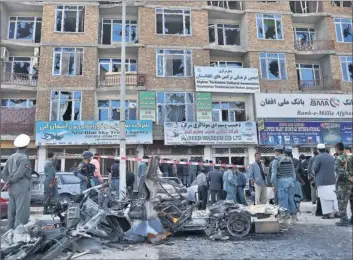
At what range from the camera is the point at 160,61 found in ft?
63.8

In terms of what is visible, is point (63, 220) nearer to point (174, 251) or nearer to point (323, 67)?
point (174, 251)

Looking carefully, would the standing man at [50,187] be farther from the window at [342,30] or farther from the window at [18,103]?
the window at [342,30]

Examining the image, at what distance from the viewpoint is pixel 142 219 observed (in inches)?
221

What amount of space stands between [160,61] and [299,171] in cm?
1184

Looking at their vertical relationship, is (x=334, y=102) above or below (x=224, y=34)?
below

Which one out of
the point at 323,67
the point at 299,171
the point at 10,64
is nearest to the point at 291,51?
the point at 323,67

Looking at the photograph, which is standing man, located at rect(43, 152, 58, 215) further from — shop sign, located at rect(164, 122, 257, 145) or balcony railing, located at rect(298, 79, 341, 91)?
balcony railing, located at rect(298, 79, 341, 91)

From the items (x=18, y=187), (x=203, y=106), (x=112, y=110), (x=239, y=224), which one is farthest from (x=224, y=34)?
(x=18, y=187)

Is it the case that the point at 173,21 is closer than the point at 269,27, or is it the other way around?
the point at 173,21

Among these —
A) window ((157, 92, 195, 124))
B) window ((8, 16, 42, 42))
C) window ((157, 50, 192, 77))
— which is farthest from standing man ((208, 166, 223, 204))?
window ((8, 16, 42, 42))

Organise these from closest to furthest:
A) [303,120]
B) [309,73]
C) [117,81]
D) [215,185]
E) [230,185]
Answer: [230,185] → [215,185] → [117,81] → [303,120] → [309,73]

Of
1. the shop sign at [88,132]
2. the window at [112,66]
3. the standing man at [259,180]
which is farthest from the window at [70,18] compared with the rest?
the standing man at [259,180]

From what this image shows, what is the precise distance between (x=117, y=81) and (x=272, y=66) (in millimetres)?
9894

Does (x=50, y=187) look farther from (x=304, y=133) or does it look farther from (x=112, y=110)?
(x=304, y=133)
